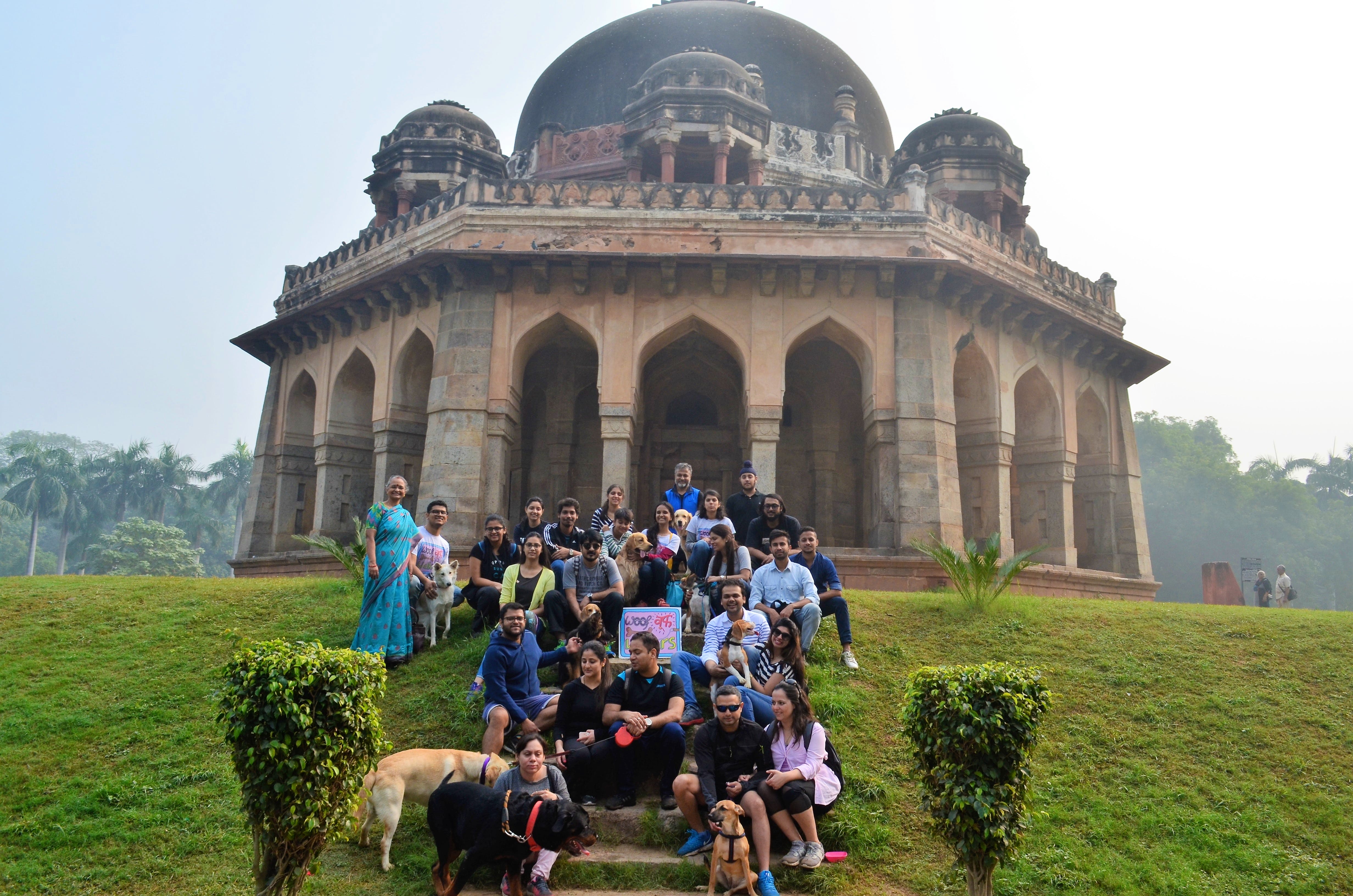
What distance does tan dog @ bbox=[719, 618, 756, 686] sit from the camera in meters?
6.65

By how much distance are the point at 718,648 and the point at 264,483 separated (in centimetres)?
1351

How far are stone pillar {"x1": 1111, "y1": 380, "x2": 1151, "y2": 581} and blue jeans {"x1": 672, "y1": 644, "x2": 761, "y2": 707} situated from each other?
1230 centimetres

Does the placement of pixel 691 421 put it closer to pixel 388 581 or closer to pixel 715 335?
pixel 715 335

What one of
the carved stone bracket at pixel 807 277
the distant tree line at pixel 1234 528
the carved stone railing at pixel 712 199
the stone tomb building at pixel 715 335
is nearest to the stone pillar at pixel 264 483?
the stone tomb building at pixel 715 335

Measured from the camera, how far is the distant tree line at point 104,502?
50188 mm

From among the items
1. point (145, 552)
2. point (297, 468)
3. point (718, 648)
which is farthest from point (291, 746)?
point (145, 552)

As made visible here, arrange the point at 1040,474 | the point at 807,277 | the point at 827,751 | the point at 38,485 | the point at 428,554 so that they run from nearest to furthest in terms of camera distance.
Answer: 1. the point at 827,751
2. the point at 428,554
3. the point at 807,277
4. the point at 1040,474
5. the point at 38,485

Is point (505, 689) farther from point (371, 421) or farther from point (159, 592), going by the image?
point (371, 421)

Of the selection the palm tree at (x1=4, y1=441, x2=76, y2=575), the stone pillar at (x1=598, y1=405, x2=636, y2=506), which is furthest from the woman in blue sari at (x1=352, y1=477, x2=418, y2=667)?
the palm tree at (x1=4, y1=441, x2=76, y2=575)

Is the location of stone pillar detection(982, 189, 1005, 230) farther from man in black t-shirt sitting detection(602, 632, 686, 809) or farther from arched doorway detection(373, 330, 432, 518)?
man in black t-shirt sitting detection(602, 632, 686, 809)

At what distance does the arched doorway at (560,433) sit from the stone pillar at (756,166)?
4041 mm

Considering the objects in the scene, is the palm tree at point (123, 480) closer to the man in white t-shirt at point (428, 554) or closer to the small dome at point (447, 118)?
the small dome at point (447, 118)

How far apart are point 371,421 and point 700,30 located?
11.2 m

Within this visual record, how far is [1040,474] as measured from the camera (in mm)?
16797
